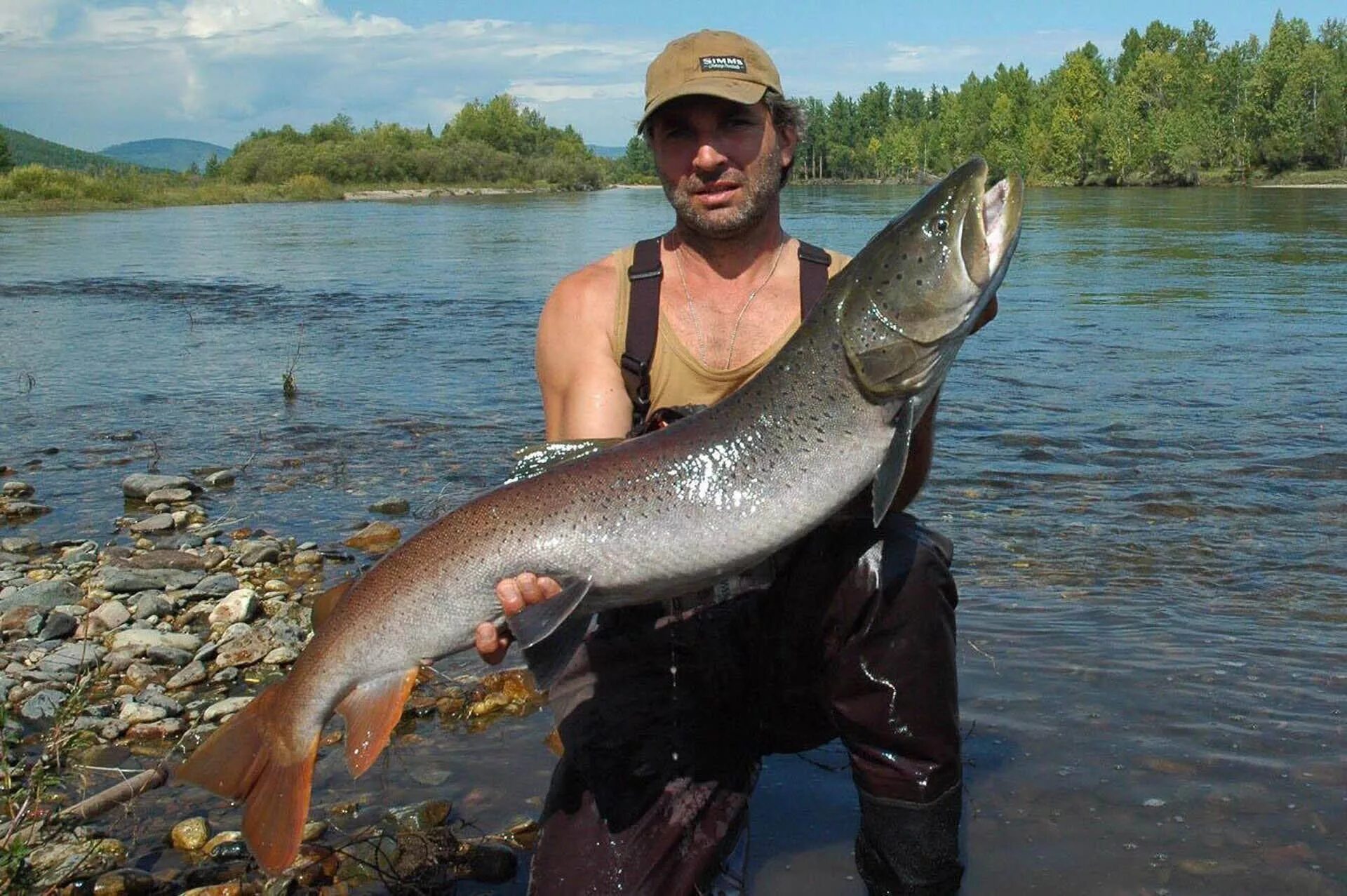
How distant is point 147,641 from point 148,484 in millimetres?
2971

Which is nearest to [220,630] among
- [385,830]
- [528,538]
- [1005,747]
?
[385,830]

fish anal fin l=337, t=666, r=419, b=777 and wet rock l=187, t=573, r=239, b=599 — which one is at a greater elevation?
fish anal fin l=337, t=666, r=419, b=777

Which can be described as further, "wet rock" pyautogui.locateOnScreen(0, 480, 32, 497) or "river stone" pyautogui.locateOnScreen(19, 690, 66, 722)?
"wet rock" pyautogui.locateOnScreen(0, 480, 32, 497)

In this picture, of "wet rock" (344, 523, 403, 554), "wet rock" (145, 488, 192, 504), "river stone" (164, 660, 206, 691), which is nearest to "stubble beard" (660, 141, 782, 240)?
"river stone" (164, 660, 206, 691)

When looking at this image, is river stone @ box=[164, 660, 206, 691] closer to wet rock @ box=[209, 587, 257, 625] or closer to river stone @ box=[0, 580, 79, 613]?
wet rock @ box=[209, 587, 257, 625]

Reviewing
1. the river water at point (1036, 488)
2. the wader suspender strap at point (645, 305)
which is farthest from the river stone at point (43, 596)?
the wader suspender strap at point (645, 305)

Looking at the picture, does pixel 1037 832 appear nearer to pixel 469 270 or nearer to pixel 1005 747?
pixel 1005 747

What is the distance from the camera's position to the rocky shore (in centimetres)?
323

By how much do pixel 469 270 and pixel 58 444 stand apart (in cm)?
1489

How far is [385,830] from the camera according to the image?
3.56 m

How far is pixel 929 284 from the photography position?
8.98 ft

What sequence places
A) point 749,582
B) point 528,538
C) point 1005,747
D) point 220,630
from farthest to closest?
point 220,630, point 1005,747, point 749,582, point 528,538

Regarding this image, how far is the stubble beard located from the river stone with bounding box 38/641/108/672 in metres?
3.06

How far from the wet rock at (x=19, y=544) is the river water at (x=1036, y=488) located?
356 mm
